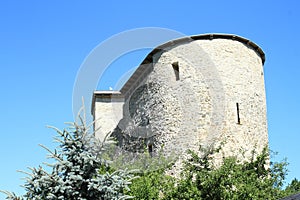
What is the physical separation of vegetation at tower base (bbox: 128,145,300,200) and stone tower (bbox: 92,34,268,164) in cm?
81

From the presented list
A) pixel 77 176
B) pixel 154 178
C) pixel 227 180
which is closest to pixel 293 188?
pixel 227 180

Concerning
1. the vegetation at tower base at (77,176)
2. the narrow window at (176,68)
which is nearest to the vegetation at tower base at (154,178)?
the vegetation at tower base at (77,176)

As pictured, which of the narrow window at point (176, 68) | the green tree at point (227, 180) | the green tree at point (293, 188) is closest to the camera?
the green tree at point (227, 180)

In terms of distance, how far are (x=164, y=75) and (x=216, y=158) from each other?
3.68m

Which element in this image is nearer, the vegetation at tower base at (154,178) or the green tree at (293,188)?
the vegetation at tower base at (154,178)

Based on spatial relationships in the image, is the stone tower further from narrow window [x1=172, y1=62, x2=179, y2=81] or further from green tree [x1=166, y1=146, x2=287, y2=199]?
green tree [x1=166, y1=146, x2=287, y2=199]

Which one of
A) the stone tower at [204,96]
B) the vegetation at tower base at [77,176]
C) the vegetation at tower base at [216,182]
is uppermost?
the stone tower at [204,96]

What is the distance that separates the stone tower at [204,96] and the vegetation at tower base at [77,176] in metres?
8.41

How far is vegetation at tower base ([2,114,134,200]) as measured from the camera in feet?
20.6

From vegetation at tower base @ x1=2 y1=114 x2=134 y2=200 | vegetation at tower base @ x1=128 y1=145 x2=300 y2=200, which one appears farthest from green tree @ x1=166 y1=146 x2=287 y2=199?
vegetation at tower base @ x1=2 y1=114 x2=134 y2=200

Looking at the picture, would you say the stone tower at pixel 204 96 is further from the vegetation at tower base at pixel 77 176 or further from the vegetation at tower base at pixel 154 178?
the vegetation at tower base at pixel 77 176

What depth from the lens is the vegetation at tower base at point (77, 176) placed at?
6273 millimetres

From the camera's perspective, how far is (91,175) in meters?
6.45

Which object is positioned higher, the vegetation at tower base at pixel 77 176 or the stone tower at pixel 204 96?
the stone tower at pixel 204 96
